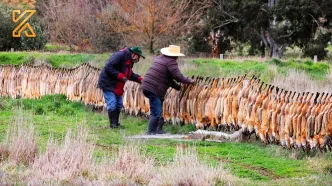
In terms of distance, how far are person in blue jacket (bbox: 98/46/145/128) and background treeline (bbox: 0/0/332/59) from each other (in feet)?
74.0

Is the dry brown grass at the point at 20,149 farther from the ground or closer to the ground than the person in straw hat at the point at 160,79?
closer to the ground

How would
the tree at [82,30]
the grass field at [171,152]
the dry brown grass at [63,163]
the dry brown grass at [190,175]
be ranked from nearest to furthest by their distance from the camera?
the dry brown grass at [190,175] < the dry brown grass at [63,163] < the grass field at [171,152] < the tree at [82,30]

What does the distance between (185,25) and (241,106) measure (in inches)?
1123

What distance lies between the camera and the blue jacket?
12.7 meters

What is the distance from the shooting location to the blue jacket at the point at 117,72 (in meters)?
12.7

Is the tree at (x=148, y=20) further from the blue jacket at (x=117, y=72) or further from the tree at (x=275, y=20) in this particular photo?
the blue jacket at (x=117, y=72)

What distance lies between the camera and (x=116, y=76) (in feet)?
41.6

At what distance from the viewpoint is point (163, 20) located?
36.8 m

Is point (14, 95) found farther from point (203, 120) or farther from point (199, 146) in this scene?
point (199, 146)

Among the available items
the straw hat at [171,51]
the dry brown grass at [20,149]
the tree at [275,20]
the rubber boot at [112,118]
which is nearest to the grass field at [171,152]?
the dry brown grass at [20,149]

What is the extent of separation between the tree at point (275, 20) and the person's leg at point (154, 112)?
29.2 meters

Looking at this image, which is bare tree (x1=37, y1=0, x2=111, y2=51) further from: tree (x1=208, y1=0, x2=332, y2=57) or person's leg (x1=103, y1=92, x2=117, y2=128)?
person's leg (x1=103, y1=92, x2=117, y2=128)

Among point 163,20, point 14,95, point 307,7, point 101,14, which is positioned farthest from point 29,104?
point 307,7

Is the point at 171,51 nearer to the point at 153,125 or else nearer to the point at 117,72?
the point at 117,72
